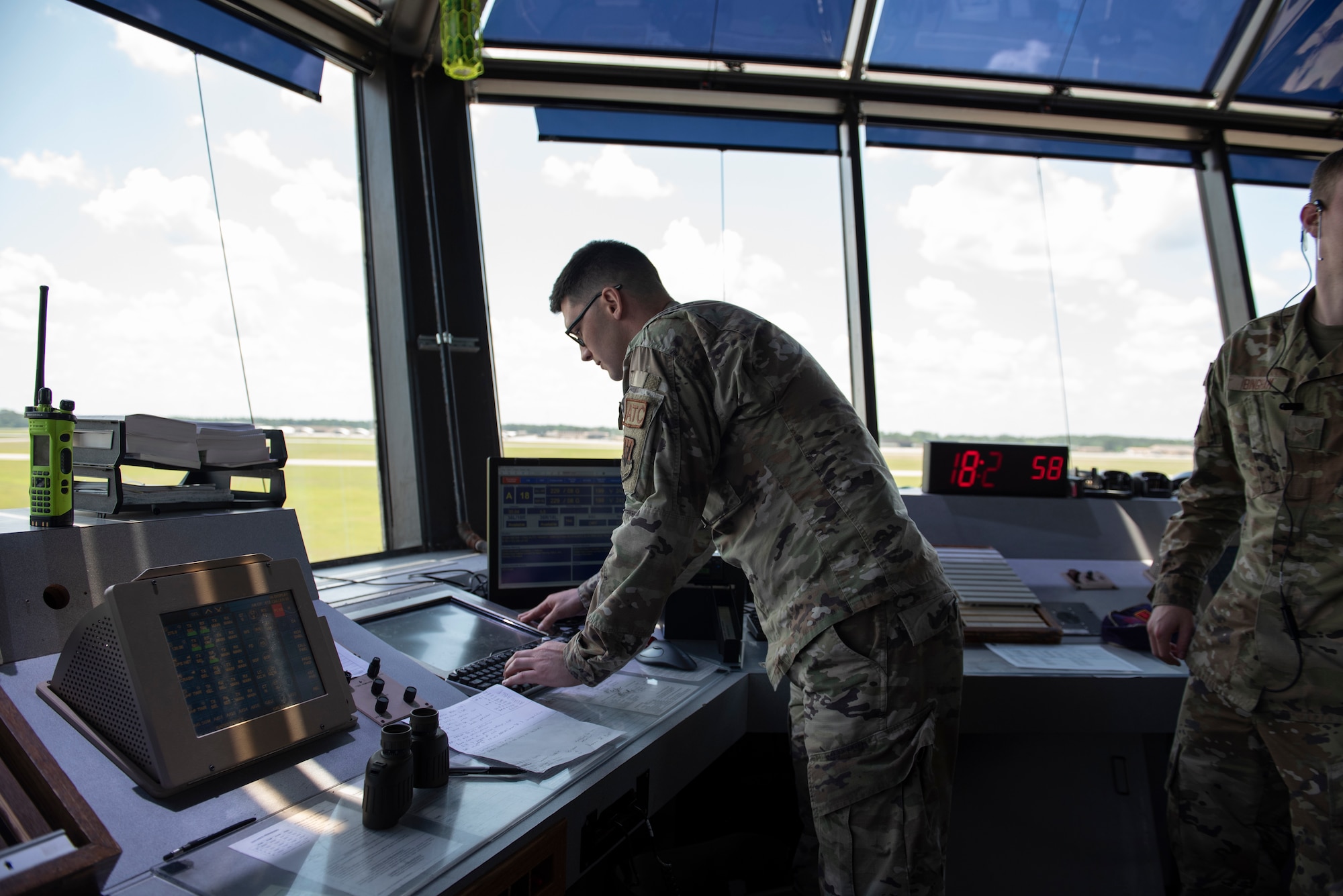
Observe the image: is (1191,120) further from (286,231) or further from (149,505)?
(149,505)

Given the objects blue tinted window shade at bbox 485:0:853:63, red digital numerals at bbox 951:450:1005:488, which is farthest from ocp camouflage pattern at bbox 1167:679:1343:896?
blue tinted window shade at bbox 485:0:853:63

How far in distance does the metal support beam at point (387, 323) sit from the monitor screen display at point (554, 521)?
3.39ft

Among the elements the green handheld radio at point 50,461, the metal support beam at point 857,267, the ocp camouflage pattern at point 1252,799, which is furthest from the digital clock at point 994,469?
the green handheld radio at point 50,461

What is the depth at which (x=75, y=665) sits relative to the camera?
1.05 m

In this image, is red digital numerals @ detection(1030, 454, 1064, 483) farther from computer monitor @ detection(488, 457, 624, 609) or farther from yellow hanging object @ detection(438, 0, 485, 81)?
yellow hanging object @ detection(438, 0, 485, 81)

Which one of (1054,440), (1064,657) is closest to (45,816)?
(1064,657)

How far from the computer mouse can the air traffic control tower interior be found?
0.02 metres

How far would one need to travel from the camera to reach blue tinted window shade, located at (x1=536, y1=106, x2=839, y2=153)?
10.1ft

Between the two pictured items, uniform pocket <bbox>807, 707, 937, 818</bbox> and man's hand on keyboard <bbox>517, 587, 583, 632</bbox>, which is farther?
man's hand on keyboard <bbox>517, 587, 583, 632</bbox>

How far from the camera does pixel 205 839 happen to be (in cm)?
88

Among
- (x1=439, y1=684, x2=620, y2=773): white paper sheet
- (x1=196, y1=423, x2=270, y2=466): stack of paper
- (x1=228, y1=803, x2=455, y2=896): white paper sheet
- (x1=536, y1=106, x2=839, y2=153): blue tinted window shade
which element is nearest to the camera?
(x1=228, y1=803, x2=455, y2=896): white paper sheet

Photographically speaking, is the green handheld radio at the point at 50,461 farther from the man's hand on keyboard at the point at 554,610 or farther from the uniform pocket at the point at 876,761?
the uniform pocket at the point at 876,761

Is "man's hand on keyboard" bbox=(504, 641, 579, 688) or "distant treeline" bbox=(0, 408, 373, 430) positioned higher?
"distant treeline" bbox=(0, 408, 373, 430)

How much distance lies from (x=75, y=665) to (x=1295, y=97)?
17.3ft
